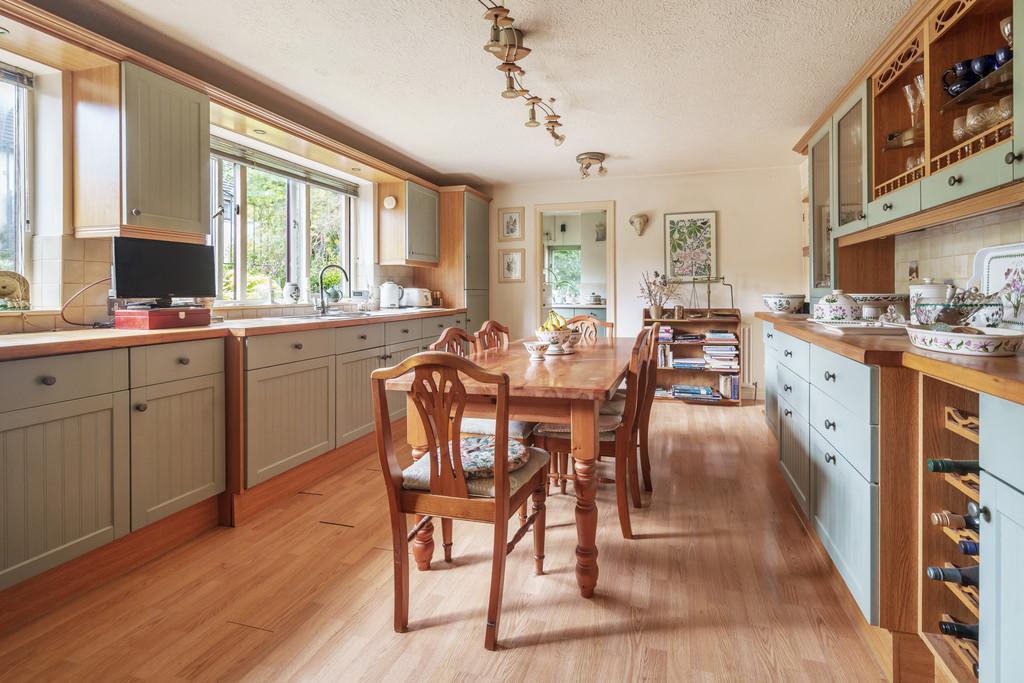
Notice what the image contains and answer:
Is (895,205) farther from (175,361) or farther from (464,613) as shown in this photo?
(175,361)

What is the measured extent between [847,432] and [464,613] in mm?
1334

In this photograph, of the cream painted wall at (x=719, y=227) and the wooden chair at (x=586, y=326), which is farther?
the cream painted wall at (x=719, y=227)

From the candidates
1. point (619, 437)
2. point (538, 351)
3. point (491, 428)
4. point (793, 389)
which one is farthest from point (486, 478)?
point (793, 389)

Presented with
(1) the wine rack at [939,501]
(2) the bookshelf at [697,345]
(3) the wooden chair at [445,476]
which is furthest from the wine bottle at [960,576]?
(2) the bookshelf at [697,345]

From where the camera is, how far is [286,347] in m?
2.79

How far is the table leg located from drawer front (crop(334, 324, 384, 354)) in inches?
74.6

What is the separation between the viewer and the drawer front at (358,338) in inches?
128

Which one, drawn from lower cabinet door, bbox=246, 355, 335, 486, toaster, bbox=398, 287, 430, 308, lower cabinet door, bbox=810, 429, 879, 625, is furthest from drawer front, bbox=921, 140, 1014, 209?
toaster, bbox=398, 287, 430, 308

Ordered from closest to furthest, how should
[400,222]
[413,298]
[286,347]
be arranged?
[286,347], [400,222], [413,298]

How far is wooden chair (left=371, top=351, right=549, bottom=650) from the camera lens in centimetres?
149

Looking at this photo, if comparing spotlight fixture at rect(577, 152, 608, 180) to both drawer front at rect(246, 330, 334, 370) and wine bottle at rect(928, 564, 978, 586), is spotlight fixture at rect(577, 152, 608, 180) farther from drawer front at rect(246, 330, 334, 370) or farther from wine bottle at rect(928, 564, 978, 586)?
wine bottle at rect(928, 564, 978, 586)

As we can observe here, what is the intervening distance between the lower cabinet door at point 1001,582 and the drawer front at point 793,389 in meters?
1.24

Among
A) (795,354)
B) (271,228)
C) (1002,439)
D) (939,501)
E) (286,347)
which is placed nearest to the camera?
(1002,439)

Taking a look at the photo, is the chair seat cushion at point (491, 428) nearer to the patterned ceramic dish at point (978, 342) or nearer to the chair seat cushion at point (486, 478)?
the chair seat cushion at point (486, 478)
